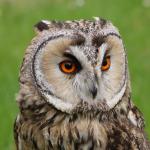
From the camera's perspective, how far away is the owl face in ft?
18.0

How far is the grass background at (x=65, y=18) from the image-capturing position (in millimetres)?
8781

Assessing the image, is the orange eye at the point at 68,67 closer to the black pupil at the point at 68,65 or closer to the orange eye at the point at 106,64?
the black pupil at the point at 68,65

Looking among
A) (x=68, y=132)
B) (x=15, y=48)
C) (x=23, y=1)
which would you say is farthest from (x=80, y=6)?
(x=68, y=132)

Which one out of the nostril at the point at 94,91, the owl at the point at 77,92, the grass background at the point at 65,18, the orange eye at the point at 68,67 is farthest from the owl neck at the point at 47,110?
the grass background at the point at 65,18

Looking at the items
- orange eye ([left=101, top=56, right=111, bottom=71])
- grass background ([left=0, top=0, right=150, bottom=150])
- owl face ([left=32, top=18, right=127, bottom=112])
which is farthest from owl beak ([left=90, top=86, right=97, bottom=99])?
grass background ([left=0, top=0, right=150, bottom=150])

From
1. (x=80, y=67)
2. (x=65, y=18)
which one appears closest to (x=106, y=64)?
(x=80, y=67)

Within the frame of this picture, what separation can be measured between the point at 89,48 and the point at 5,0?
729cm

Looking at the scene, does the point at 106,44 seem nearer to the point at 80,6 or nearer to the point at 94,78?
the point at 94,78

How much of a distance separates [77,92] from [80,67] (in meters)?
0.20

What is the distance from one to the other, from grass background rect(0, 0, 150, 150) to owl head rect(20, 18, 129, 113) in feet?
7.36

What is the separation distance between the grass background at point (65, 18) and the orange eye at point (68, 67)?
240 centimetres

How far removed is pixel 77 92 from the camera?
18.5 ft

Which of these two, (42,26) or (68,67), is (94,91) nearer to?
(68,67)

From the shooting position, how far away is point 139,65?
10172 millimetres
